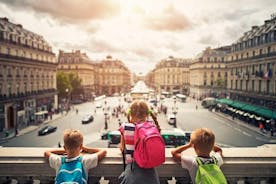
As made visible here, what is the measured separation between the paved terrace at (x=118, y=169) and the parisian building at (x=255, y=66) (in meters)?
33.1

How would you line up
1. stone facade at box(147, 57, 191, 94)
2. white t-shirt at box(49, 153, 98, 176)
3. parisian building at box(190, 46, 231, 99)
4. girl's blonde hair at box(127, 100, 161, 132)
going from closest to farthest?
white t-shirt at box(49, 153, 98, 176), girl's blonde hair at box(127, 100, 161, 132), parisian building at box(190, 46, 231, 99), stone facade at box(147, 57, 191, 94)

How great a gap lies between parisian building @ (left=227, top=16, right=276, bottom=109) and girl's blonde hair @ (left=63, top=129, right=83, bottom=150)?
35.0 metres

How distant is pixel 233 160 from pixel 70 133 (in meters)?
2.42

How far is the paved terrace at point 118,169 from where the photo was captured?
353cm

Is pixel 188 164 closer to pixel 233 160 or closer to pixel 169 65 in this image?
pixel 233 160

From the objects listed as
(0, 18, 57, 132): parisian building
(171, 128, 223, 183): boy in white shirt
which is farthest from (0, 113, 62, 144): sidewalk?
(171, 128, 223, 183): boy in white shirt

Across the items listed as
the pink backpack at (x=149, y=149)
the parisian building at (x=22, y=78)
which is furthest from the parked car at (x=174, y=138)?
the pink backpack at (x=149, y=149)

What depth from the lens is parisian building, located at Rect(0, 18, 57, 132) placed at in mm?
32188

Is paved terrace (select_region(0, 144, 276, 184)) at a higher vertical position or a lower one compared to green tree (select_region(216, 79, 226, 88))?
lower

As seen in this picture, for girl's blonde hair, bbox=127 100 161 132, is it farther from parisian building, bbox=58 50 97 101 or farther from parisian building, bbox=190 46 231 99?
parisian building, bbox=58 50 97 101

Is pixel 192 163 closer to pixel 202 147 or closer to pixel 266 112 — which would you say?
pixel 202 147

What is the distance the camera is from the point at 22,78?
119 ft

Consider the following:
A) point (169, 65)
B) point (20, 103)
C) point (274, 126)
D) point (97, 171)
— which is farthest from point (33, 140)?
point (169, 65)

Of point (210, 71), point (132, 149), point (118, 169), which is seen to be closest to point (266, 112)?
point (118, 169)
